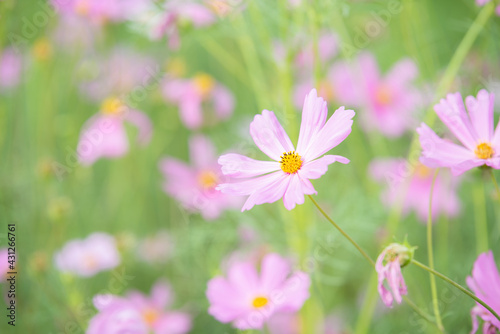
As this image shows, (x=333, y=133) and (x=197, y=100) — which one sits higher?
(x=197, y=100)

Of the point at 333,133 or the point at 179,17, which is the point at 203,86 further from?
the point at 333,133

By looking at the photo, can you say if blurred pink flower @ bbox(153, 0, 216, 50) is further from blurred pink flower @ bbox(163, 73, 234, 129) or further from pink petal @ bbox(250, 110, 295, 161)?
pink petal @ bbox(250, 110, 295, 161)

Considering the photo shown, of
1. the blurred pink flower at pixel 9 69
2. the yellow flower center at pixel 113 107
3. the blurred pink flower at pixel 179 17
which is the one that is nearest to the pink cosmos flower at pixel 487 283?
the blurred pink flower at pixel 179 17

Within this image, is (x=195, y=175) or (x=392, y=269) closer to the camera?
(x=392, y=269)

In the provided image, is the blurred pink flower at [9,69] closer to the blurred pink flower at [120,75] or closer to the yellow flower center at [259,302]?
the blurred pink flower at [120,75]

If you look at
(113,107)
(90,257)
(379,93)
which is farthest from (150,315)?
(379,93)

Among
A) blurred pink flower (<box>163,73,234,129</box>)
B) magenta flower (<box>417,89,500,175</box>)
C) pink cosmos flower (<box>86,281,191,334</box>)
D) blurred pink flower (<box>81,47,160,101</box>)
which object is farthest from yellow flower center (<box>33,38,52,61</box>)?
magenta flower (<box>417,89,500,175</box>)

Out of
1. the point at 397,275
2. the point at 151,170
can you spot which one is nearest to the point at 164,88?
the point at 151,170
